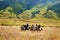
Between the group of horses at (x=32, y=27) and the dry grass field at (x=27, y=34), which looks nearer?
the dry grass field at (x=27, y=34)

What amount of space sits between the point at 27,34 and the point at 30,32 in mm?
92

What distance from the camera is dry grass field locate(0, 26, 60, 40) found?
496 cm

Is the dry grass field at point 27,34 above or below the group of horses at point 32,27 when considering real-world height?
below

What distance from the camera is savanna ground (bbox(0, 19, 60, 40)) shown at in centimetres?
497

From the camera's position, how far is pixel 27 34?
5.03 m

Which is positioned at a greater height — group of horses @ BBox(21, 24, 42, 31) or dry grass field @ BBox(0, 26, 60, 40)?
group of horses @ BBox(21, 24, 42, 31)

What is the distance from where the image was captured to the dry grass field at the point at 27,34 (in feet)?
16.3

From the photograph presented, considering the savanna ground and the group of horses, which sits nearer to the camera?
the savanna ground

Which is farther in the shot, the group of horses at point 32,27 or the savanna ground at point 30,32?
the group of horses at point 32,27

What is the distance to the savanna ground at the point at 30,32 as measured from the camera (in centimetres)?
497

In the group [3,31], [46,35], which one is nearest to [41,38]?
[46,35]

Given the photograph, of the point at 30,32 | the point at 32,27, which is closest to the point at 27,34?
the point at 30,32

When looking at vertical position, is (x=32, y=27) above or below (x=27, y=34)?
above

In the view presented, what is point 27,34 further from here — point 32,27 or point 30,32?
point 32,27
